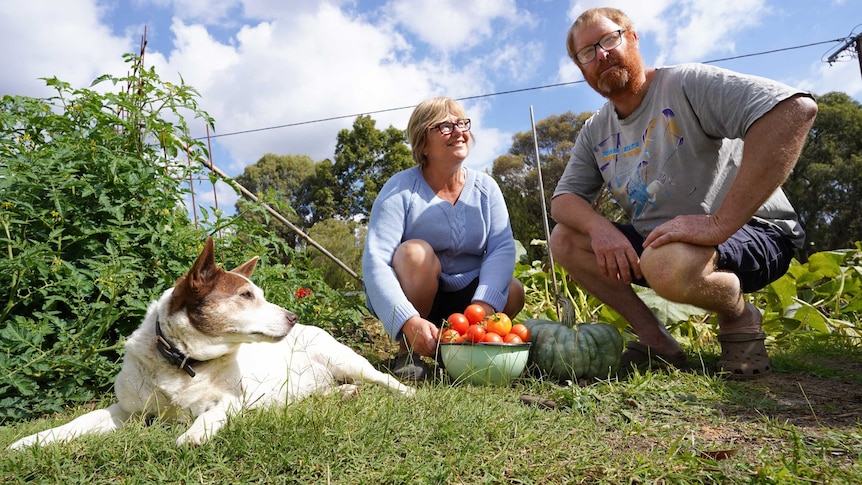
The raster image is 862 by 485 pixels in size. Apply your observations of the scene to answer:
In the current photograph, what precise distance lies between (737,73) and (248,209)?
111 inches

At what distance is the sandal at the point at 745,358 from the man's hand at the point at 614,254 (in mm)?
562

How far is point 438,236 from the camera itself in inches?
133

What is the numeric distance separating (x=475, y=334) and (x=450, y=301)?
821mm

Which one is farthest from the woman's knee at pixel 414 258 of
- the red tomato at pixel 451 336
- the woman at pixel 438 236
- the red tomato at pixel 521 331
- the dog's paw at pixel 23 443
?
the dog's paw at pixel 23 443

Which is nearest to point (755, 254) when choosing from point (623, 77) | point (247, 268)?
point (623, 77)

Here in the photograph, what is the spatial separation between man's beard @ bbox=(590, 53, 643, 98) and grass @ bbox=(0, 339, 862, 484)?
5.20 feet

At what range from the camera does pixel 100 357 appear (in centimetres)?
281

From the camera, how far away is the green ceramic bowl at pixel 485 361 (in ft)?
8.59

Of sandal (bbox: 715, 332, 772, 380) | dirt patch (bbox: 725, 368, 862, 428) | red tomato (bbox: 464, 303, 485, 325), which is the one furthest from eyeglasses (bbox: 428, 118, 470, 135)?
dirt patch (bbox: 725, 368, 862, 428)

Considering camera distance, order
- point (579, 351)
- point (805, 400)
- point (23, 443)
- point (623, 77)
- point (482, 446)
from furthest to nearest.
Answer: point (623, 77) → point (579, 351) → point (805, 400) → point (23, 443) → point (482, 446)

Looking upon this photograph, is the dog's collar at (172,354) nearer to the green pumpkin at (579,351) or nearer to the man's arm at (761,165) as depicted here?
the green pumpkin at (579,351)

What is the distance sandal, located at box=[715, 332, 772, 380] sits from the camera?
2794 millimetres

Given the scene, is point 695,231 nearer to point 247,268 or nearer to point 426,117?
point 426,117

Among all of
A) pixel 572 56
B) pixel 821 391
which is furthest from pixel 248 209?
pixel 821 391
